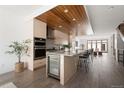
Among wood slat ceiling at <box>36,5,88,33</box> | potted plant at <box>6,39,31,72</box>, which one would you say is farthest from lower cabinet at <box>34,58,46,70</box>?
wood slat ceiling at <box>36,5,88,33</box>

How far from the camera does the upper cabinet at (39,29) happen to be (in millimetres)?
4395

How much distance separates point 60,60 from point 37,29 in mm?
2228

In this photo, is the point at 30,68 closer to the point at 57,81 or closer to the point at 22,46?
the point at 22,46

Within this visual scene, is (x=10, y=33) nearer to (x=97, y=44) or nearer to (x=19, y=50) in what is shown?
(x=19, y=50)

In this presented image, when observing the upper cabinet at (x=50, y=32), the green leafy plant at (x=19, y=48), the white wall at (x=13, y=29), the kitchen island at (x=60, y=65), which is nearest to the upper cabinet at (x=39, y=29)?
the white wall at (x=13, y=29)

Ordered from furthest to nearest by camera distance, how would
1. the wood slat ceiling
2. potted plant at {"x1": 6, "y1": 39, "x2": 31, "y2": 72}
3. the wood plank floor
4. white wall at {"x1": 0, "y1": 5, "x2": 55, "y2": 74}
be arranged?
potted plant at {"x1": 6, "y1": 39, "x2": 31, "y2": 72}, white wall at {"x1": 0, "y1": 5, "x2": 55, "y2": 74}, the wood slat ceiling, the wood plank floor

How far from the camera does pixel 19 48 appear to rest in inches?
160

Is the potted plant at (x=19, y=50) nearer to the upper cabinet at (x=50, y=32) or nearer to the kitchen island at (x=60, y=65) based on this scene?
the kitchen island at (x=60, y=65)

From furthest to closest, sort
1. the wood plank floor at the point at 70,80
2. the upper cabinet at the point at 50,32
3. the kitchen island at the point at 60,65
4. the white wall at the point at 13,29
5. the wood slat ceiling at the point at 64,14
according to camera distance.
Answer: the upper cabinet at the point at 50,32 → the white wall at the point at 13,29 → the wood slat ceiling at the point at 64,14 → the kitchen island at the point at 60,65 → the wood plank floor at the point at 70,80

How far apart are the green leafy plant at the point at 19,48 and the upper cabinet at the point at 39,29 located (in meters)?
0.52

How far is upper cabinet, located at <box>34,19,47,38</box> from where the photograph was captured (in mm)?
4395

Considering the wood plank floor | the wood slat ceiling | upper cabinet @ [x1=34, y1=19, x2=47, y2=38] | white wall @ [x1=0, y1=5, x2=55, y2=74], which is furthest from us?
upper cabinet @ [x1=34, y1=19, x2=47, y2=38]

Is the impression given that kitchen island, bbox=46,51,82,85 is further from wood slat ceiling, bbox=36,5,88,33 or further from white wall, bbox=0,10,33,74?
wood slat ceiling, bbox=36,5,88,33

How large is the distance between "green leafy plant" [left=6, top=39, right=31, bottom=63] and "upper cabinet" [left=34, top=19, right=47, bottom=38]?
1.69 feet
